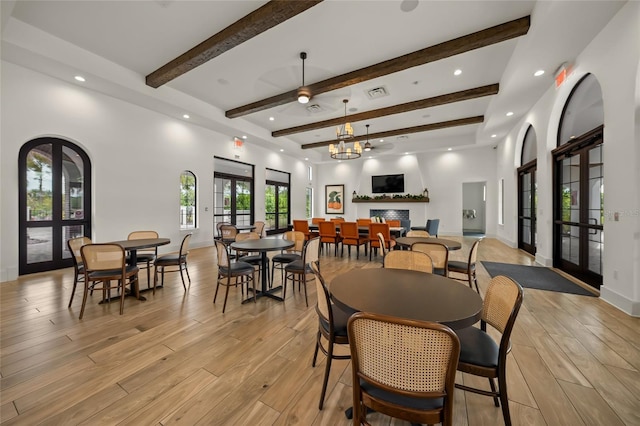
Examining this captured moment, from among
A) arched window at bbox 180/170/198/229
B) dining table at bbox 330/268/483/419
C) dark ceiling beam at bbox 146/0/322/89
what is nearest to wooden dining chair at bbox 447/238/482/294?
dining table at bbox 330/268/483/419

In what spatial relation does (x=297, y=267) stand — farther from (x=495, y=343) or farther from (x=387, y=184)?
(x=387, y=184)

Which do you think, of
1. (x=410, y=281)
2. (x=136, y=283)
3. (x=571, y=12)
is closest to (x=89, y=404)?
(x=136, y=283)

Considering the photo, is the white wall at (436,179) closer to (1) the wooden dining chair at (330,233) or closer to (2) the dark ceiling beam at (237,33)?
(1) the wooden dining chair at (330,233)

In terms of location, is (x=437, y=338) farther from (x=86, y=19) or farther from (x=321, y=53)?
(x=86, y=19)

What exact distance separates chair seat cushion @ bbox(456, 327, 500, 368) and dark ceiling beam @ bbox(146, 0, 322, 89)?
3567mm

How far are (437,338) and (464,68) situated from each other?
5420mm

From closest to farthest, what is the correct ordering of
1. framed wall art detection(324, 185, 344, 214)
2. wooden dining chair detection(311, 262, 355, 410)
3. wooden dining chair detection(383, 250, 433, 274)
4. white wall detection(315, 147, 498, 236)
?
wooden dining chair detection(311, 262, 355, 410) → wooden dining chair detection(383, 250, 433, 274) → white wall detection(315, 147, 498, 236) → framed wall art detection(324, 185, 344, 214)

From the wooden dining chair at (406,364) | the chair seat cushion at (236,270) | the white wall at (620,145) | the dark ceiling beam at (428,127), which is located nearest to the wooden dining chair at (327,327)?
the wooden dining chair at (406,364)

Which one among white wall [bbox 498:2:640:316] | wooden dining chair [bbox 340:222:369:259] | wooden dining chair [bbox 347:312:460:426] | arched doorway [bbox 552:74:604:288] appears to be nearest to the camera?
wooden dining chair [bbox 347:312:460:426]

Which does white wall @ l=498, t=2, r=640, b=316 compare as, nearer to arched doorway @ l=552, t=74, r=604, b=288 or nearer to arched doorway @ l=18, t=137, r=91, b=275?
arched doorway @ l=552, t=74, r=604, b=288

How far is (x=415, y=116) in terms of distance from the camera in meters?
7.25

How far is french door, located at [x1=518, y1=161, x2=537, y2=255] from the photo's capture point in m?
6.10

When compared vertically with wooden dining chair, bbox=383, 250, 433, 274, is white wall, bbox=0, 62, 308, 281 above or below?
above

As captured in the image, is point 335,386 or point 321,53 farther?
point 321,53
